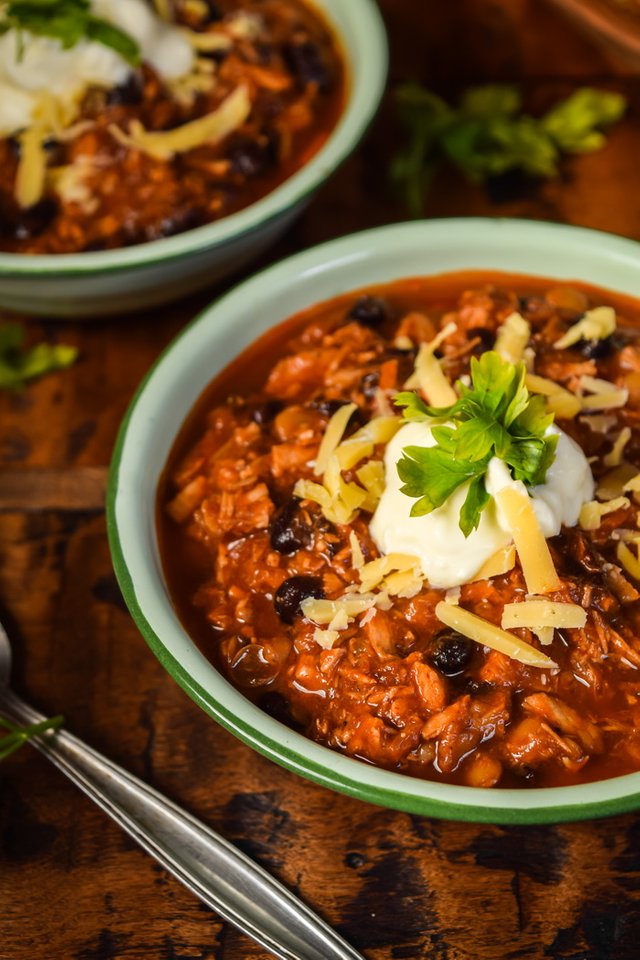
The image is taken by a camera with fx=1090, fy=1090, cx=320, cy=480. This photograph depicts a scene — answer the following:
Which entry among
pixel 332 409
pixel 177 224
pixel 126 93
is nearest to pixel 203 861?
pixel 332 409

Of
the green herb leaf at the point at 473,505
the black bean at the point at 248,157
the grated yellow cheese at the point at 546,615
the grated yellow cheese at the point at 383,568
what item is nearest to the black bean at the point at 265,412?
the grated yellow cheese at the point at 383,568

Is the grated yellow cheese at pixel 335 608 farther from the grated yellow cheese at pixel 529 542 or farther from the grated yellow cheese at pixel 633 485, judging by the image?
the grated yellow cheese at pixel 633 485

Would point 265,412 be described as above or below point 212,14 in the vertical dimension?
below

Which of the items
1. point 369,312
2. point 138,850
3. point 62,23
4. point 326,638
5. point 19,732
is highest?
point 62,23

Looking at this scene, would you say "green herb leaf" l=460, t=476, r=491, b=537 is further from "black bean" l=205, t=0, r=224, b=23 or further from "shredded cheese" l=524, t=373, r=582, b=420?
"black bean" l=205, t=0, r=224, b=23

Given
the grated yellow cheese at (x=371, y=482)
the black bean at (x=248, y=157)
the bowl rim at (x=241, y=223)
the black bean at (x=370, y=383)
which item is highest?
the bowl rim at (x=241, y=223)

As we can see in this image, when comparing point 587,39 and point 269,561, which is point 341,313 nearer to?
point 269,561

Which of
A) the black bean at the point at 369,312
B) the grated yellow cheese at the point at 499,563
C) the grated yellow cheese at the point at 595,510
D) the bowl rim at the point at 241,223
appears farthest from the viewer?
the bowl rim at the point at 241,223

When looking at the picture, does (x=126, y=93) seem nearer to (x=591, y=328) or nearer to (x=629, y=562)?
(x=591, y=328)
